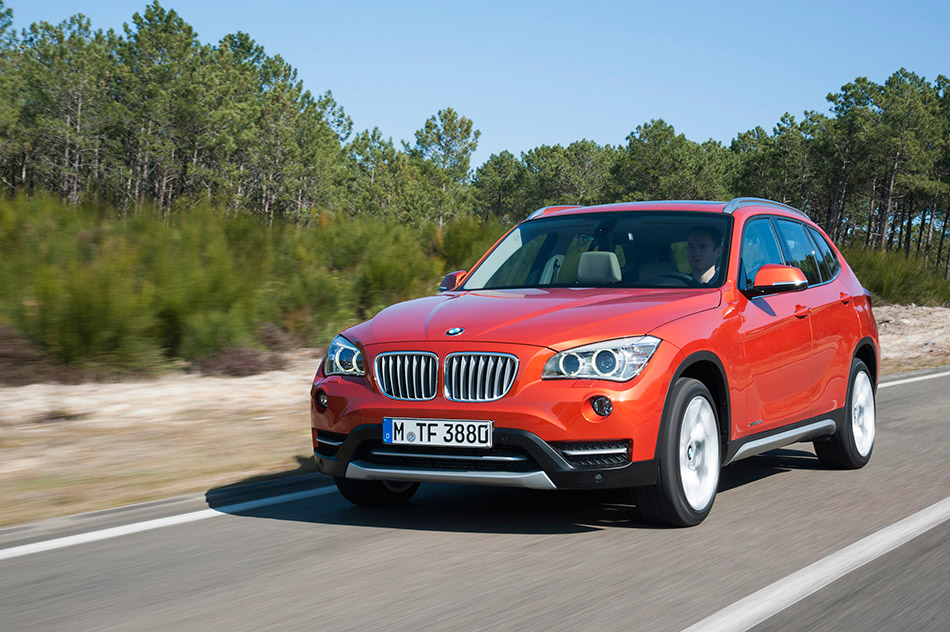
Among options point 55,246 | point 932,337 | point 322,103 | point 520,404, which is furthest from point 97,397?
point 322,103

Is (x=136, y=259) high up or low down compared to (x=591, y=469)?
up

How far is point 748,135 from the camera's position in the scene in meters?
135

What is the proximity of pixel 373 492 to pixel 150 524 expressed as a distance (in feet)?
4.01

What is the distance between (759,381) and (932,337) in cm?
1826

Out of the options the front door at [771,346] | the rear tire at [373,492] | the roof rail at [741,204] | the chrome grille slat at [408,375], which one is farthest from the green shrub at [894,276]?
the chrome grille slat at [408,375]

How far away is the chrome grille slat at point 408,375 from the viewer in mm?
5383

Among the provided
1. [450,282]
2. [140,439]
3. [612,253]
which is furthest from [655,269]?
[140,439]

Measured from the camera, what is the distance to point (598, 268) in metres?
6.60

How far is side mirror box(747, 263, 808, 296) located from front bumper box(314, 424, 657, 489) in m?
1.56

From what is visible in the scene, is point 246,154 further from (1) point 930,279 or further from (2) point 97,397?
(2) point 97,397

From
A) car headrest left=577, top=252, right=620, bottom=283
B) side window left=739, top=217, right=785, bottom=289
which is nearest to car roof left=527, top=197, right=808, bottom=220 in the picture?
side window left=739, top=217, right=785, bottom=289

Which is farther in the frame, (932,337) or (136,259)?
(932,337)

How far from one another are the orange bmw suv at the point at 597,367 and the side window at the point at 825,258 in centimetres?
58

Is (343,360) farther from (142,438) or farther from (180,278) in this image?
(180,278)
